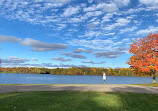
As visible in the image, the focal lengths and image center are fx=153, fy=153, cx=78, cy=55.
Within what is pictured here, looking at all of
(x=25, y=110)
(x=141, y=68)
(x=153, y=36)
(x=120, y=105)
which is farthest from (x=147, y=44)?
(x=25, y=110)

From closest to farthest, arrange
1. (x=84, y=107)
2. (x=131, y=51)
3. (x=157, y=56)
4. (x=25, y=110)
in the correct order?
(x=25, y=110), (x=84, y=107), (x=157, y=56), (x=131, y=51)

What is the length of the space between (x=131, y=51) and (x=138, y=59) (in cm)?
206

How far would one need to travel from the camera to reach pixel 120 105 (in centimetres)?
1036

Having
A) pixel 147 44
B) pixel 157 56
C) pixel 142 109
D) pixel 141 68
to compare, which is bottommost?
pixel 142 109

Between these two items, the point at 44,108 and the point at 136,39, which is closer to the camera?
the point at 44,108

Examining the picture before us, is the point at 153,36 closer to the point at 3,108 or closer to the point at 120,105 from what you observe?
the point at 120,105

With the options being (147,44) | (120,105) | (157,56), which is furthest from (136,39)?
(120,105)

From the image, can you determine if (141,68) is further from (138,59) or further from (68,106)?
(68,106)

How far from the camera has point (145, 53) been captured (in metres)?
29.0

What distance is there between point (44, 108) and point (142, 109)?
6.13 m

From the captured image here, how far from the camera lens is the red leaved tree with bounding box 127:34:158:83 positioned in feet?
92.0

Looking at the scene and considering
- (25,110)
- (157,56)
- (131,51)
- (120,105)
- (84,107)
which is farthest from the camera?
(131,51)

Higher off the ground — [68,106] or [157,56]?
[157,56]

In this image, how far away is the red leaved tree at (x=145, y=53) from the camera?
2805 cm
